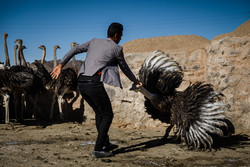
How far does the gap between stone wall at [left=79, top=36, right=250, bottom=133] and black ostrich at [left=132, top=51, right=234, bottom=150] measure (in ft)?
3.46

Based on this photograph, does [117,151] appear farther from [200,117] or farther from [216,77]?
[216,77]

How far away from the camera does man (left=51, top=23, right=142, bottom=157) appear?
3.89m

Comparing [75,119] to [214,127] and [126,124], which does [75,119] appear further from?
[214,127]

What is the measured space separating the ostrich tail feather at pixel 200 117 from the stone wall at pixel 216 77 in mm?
1248

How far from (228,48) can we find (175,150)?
115 inches

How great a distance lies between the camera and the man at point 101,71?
389cm

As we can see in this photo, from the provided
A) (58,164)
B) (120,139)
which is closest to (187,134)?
(120,139)

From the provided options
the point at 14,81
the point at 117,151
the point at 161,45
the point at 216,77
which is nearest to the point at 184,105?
the point at 117,151

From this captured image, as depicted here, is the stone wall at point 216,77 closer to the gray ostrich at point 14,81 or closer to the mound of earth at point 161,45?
the gray ostrich at point 14,81

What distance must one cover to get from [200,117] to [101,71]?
1918 mm

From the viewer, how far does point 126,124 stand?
271 inches

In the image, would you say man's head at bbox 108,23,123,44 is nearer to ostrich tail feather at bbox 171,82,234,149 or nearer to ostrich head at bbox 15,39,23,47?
ostrich tail feather at bbox 171,82,234,149

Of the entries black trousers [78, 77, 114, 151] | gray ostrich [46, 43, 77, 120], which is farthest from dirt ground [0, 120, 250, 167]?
gray ostrich [46, 43, 77, 120]

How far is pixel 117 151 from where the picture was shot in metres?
4.55
